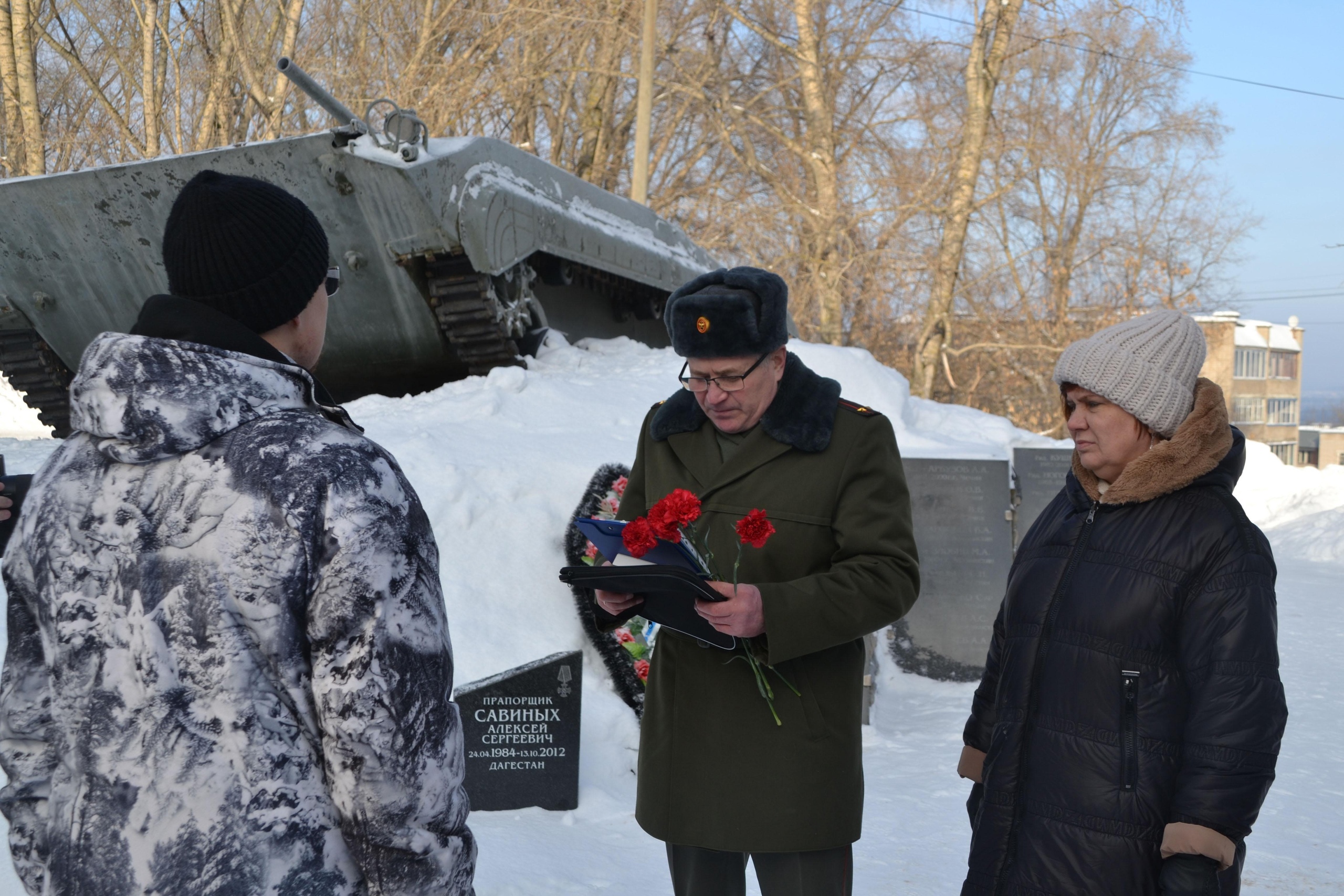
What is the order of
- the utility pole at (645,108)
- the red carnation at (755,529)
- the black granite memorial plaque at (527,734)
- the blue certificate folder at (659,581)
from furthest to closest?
the utility pole at (645,108)
the black granite memorial plaque at (527,734)
the red carnation at (755,529)
the blue certificate folder at (659,581)

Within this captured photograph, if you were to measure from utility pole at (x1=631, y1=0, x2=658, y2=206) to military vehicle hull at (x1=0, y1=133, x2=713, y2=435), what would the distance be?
488 cm

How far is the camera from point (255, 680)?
1446 mm

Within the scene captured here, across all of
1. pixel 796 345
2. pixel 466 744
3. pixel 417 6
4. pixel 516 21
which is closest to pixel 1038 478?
pixel 796 345

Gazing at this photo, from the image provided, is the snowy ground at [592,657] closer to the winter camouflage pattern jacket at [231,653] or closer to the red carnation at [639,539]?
the red carnation at [639,539]

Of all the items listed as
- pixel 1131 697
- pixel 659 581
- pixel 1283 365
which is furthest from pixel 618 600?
pixel 1283 365

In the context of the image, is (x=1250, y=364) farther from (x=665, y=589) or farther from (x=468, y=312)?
(x=665, y=589)

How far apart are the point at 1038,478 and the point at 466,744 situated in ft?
14.3

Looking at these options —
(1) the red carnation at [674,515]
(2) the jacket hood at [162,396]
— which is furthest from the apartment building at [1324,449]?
(2) the jacket hood at [162,396]

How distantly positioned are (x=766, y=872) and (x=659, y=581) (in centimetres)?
72

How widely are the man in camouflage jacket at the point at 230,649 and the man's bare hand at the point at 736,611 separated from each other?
2.54 feet

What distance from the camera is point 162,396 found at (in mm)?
1437

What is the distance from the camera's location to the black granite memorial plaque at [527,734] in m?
4.44

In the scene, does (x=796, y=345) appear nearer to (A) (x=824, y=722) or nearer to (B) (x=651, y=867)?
(B) (x=651, y=867)

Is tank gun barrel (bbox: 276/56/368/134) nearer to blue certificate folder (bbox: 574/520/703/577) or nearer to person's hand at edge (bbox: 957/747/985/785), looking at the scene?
blue certificate folder (bbox: 574/520/703/577)
